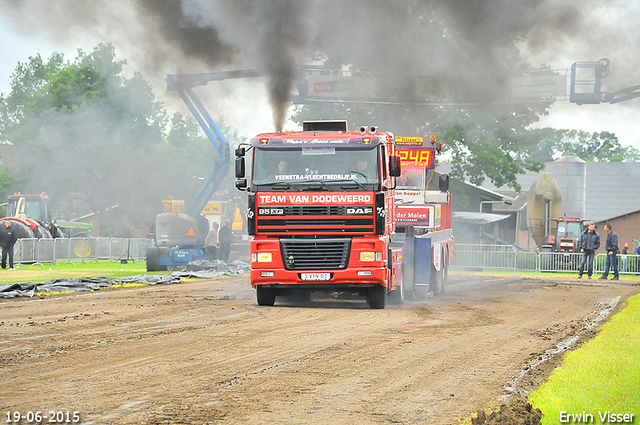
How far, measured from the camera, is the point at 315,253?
13930 millimetres

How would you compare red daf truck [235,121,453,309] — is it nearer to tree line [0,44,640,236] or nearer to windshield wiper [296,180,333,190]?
windshield wiper [296,180,333,190]

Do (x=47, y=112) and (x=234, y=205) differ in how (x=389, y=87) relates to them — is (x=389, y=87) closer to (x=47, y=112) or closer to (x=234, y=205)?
(x=234, y=205)

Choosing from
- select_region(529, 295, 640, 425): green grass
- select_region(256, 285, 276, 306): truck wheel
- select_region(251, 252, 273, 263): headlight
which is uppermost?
select_region(251, 252, 273, 263): headlight

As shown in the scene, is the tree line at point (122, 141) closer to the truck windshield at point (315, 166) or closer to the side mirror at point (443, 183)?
the side mirror at point (443, 183)

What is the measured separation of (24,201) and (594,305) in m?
29.9

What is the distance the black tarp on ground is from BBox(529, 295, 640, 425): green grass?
12.1 metres

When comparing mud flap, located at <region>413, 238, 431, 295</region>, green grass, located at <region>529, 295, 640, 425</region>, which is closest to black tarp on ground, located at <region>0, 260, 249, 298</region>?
mud flap, located at <region>413, 238, 431, 295</region>

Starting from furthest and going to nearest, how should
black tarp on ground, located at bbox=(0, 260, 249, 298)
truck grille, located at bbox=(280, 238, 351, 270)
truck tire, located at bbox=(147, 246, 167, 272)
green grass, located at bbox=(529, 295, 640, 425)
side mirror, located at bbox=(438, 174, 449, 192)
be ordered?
→ truck tire, located at bbox=(147, 246, 167, 272), side mirror, located at bbox=(438, 174, 449, 192), black tarp on ground, located at bbox=(0, 260, 249, 298), truck grille, located at bbox=(280, 238, 351, 270), green grass, located at bbox=(529, 295, 640, 425)

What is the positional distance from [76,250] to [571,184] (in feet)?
120

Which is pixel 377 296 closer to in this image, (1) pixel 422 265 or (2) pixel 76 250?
(1) pixel 422 265

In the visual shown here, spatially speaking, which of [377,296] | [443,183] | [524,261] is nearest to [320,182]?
[377,296]

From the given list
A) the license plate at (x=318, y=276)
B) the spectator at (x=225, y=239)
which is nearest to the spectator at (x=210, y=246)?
the spectator at (x=225, y=239)

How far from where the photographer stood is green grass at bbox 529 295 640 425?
6.21 m

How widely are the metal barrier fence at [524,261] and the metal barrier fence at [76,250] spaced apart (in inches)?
660
